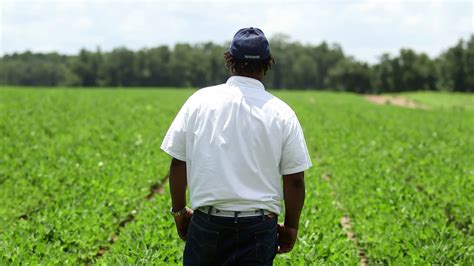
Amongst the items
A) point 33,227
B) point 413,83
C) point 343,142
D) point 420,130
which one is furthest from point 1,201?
point 413,83

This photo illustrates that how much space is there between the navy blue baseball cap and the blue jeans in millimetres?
999

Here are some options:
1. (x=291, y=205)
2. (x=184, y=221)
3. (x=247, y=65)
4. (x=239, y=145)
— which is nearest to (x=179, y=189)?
(x=184, y=221)

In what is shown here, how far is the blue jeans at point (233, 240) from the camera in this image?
9.97 ft

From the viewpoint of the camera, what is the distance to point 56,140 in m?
13.8

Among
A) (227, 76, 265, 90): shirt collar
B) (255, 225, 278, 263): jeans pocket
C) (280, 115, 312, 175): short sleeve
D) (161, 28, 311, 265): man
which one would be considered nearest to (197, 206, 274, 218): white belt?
(161, 28, 311, 265): man

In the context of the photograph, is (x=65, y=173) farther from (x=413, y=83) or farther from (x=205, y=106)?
(x=413, y=83)

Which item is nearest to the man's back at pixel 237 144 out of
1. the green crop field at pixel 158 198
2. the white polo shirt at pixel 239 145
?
the white polo shirt at pixel 239 145

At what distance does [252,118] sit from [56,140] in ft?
39.4

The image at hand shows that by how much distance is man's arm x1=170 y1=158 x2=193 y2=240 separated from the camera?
327cm

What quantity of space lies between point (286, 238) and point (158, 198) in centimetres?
541

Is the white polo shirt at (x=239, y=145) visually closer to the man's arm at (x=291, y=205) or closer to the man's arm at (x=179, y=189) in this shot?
the man's arm at (x=291, y=205)

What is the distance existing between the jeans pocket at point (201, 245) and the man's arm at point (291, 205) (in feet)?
1.68

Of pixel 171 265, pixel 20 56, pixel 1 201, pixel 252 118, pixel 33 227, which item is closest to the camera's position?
pixel 252 118

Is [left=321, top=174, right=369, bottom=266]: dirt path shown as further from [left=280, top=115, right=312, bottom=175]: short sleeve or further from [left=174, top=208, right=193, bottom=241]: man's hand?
[left=280, top=115, right=312, bottom=175]: short sleeve
